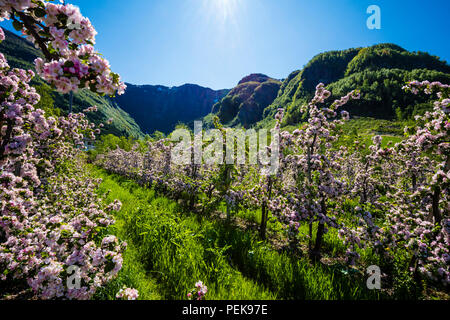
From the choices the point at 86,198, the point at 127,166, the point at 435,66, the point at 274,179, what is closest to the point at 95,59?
the point at 86,198

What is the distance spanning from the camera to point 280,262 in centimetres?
425

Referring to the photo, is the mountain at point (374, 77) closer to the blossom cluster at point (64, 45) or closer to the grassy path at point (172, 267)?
the grassy path at point (172, 267)

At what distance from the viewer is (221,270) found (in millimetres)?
3967

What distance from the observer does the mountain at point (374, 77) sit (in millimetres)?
84875

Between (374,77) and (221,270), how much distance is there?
132m

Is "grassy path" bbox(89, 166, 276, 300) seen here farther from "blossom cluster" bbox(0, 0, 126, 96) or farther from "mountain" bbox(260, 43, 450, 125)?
"mountain" bbox(260, 43, 450, 125)

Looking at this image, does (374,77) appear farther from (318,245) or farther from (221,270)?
(221,270)

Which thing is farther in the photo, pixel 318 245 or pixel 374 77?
pixel 374 77

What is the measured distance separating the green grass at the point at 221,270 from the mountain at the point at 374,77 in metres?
55.5

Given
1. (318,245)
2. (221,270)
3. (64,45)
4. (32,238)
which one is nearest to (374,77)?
(318,245)

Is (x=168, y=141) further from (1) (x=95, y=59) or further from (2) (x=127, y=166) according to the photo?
(1) (x=95, y=59)

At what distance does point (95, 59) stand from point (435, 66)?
18819 cm

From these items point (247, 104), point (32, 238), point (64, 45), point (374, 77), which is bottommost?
point (32, 238)
